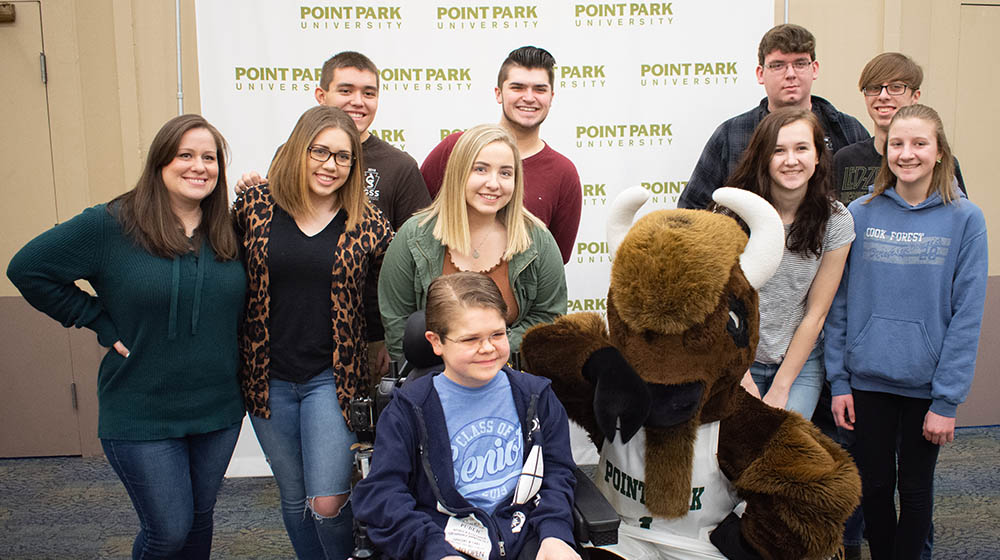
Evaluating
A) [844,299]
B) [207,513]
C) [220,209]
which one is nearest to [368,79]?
[220,209]

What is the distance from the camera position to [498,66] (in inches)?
156

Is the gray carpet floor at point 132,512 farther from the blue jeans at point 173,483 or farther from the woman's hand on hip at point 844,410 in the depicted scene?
the woman's hand on hip at point 844,410

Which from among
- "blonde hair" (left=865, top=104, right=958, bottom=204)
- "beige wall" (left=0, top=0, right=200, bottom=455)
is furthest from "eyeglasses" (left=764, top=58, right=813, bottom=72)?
"beige wall" (left=0, top=0, right=200, bottom=455)

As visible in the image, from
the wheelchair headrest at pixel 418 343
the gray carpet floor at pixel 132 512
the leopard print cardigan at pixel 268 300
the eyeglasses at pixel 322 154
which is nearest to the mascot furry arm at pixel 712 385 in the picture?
the wheelchair headrest at pixel 418 343

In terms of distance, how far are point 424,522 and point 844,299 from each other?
1.75 m

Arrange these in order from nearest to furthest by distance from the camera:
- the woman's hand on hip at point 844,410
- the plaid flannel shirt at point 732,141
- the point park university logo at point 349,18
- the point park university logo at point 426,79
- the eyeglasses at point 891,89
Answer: the woman's hand on hip at point 844,410 < the eyeglasses at point 891,89 < the plaid flannel shirt at point 732,141 < the point park university logo at point 349,18 < the point park university logo at point 426,79

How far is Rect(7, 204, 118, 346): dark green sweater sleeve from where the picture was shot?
6.83ft

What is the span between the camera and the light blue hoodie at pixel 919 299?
234 centimetres

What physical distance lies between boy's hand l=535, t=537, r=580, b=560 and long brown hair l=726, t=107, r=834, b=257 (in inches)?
50.9

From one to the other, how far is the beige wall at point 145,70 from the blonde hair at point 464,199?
8.25ft

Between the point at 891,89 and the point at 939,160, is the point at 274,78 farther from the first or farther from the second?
the point at 939,160

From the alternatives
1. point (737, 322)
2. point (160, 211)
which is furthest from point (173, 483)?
point (737, 322)

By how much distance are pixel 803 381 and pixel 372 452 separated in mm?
1591

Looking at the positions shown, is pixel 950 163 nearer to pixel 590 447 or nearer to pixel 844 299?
pixel 844 299
